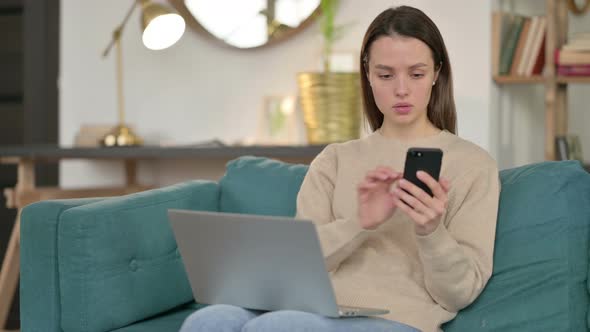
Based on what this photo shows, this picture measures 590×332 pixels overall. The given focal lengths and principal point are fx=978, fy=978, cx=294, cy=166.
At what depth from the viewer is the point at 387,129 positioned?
6.40 feet

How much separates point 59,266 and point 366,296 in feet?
2.13

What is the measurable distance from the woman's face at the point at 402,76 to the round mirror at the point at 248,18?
5.36ft

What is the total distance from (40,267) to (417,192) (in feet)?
2.79

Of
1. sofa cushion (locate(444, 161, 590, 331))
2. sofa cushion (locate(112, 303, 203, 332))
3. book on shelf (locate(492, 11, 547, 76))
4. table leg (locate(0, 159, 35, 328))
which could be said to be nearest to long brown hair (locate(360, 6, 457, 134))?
sofa cushion (locate(444, 161, 590, 331))

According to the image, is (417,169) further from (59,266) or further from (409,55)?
(59,266)

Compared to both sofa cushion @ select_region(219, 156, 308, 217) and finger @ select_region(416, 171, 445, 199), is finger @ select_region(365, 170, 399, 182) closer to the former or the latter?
finger @ select_region(416, 171, 445, 199)

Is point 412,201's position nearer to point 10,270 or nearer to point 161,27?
point 161,27

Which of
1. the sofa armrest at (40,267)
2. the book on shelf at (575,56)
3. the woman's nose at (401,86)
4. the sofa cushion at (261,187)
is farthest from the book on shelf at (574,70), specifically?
the sofa armrest at (40,267)

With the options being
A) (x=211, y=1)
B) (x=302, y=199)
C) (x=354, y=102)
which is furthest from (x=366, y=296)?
(x=211, y=1)

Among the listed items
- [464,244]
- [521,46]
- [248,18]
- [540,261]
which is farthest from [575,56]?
[464,244]

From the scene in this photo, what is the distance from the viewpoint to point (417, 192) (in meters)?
1.59

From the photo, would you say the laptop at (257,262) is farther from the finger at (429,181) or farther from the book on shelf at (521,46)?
the book on shelf at (521,46)

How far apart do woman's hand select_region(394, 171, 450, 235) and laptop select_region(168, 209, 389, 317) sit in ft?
0.54

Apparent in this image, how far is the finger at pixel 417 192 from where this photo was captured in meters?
1.59
